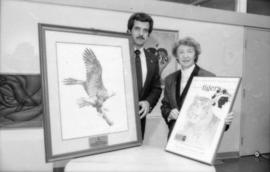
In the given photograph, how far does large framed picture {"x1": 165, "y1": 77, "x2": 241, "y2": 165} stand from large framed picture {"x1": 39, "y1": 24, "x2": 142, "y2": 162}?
0.21 meters

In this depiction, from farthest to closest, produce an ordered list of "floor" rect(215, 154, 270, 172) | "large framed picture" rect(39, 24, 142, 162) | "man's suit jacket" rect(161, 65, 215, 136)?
"floor" rect(215, 154, 270, 172)
"man's suit jacket" rect(161, 65, 215, 136)
"large framed picture" rect(39, 24, 142, 162)

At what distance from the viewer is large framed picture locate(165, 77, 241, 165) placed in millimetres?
997

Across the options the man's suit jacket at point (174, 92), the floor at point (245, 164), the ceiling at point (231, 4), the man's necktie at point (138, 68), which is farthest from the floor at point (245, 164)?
the ceiling at point (231, 4)

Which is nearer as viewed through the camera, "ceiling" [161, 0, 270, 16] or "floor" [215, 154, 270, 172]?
"floor" [215, 154, 270, 172]

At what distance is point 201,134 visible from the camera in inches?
40.6

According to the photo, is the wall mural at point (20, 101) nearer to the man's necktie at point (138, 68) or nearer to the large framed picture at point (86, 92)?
the man's necktie at point (138, 68)

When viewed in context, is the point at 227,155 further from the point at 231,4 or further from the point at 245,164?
the point at 231,4

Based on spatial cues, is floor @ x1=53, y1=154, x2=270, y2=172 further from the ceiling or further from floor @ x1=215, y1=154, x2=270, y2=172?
the ceiling

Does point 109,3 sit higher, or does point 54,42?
point 109,3

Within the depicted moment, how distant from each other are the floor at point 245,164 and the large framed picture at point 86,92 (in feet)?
7.99

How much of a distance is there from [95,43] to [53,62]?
21 centimetres

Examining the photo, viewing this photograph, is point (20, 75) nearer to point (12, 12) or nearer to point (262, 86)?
point (12, 12)

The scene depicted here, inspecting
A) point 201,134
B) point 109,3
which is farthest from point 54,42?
point 109,3

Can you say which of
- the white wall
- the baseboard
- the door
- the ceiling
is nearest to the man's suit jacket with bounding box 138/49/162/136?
the white wall
